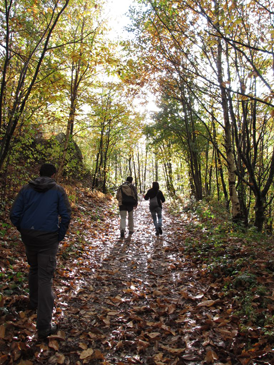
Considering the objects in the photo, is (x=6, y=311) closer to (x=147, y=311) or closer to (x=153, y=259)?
(x=147, y=311)

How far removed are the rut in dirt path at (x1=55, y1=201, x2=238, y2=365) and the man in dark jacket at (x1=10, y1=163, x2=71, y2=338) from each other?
55cm

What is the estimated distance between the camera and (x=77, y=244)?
6.88 meters

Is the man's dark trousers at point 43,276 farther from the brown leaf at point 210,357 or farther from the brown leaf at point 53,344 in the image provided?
the brown leaf at point 210,357

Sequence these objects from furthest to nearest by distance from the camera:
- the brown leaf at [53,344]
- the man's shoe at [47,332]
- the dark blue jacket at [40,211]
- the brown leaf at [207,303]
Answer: the brown leaf at [207,303] < the dark blue jacket at [40,211] < the man's shoe at [47,332] < the brown leaf at [53,344]

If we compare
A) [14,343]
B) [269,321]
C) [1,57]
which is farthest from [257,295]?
[1,57]

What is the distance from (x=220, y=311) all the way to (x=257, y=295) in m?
0.63

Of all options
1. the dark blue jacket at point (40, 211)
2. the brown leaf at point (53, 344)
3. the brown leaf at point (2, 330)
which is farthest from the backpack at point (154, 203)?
the brown leaf at point (2, 330)

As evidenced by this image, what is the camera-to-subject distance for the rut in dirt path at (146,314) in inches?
114

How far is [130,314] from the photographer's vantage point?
12.3 feet

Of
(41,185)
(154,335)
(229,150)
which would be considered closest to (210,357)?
(154,335)

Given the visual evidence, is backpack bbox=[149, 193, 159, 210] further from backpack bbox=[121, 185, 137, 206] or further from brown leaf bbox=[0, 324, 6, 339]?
brown leaf bbox=[0, 324, 6, 339]

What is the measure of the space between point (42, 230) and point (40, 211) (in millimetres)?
263

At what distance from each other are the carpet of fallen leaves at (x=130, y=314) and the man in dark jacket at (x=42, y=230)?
375 millimetres

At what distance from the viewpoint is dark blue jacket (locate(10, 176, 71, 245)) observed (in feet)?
10.3
